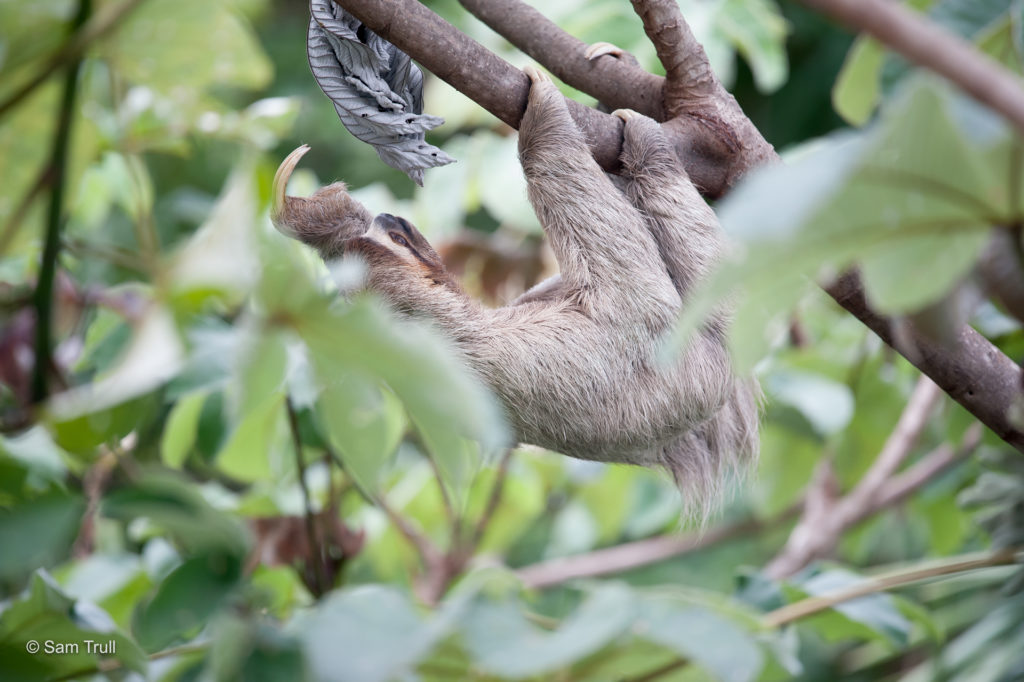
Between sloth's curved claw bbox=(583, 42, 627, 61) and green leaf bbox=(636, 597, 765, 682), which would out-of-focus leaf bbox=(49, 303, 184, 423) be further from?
sloth's curved claw bbox=(583, 42, 627, 61)

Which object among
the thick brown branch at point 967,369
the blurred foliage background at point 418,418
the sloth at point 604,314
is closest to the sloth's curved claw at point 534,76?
the sloth at point 604,314

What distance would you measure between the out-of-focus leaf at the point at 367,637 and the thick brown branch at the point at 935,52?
494 mm

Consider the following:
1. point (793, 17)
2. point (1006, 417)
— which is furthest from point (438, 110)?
point (793, 17)

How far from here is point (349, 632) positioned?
679 millimetres

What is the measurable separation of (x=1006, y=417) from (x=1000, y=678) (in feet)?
1.33

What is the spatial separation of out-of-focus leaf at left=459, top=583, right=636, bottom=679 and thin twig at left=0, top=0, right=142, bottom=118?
583 millimetres

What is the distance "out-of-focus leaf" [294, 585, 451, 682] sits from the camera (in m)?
0.64

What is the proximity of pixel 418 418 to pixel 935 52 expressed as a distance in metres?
0.37

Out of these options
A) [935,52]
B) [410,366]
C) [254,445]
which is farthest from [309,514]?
[935,52]

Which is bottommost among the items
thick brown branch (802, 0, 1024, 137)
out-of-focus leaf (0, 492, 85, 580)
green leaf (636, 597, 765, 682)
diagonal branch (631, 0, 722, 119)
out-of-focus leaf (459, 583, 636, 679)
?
out-of-focus leaf (0, 492, 85, 580)

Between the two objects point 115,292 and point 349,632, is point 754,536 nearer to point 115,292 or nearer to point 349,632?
point 115,292

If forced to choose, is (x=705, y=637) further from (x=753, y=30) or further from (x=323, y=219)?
(x=753, y=30)

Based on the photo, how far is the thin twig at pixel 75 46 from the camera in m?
0.77

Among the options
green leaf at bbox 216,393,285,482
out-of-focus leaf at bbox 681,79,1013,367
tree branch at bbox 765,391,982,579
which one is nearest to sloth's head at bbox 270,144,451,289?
green leaf at bbox 216,393,285,482
